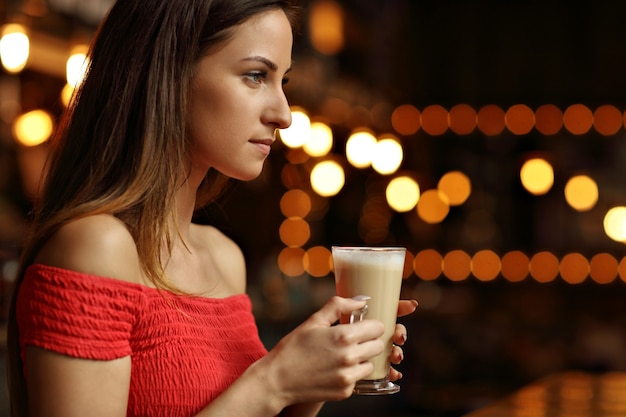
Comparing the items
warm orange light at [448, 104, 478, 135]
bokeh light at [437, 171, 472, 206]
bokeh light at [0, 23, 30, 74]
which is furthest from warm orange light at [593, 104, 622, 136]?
bokeh light at [0, 23, 30, 74]

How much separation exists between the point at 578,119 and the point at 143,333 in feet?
27.6

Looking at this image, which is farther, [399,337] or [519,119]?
[519,119]

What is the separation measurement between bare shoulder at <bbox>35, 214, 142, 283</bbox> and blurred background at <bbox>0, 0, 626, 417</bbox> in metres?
6.05

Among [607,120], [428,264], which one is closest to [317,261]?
[428,264]

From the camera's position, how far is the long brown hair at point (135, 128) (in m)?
1.62

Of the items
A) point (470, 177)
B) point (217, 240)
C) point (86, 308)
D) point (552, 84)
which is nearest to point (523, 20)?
point (552, 84)

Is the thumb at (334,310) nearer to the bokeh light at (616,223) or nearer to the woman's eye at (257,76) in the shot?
the woman's eye at (257,76)

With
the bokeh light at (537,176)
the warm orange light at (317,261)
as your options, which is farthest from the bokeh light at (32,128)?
the bokeh light at (537,176)

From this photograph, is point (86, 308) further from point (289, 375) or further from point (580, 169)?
point (580, 169)

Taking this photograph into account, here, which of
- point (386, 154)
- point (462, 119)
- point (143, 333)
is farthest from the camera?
point (462, 119)

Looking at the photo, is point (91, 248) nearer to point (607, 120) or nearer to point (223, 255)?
point (223, 255)

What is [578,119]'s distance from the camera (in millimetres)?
9453

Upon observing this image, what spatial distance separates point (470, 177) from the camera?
32.2 feet

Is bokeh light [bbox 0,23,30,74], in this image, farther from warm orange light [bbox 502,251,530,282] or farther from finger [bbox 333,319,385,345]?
warm orange light [bbox 502,251,530,282]
